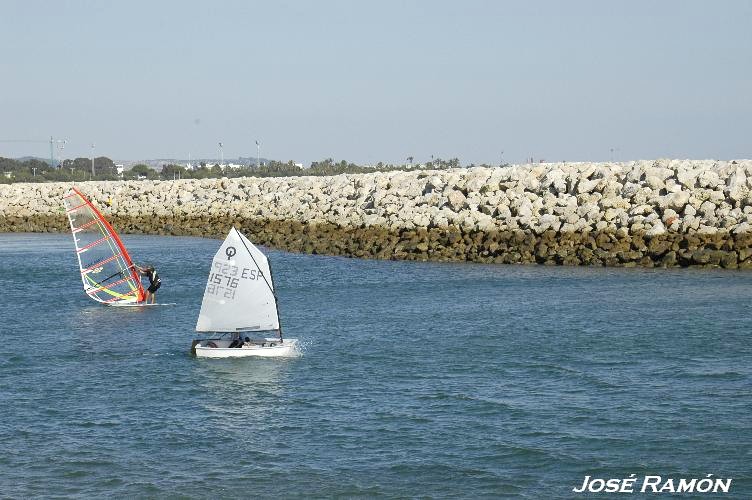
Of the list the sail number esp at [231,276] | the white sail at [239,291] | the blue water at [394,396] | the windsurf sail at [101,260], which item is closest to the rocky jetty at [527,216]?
the blue water at [394,396]

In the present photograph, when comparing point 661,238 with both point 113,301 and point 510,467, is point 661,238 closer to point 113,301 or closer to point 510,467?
point 113,301

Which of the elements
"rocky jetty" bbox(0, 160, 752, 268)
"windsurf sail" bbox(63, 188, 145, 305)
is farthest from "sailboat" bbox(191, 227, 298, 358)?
"rocky jetty" bbox(0, 160, 752, 268)

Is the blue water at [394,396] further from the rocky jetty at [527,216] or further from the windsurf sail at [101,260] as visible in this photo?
the rocky jetty at [527,216]

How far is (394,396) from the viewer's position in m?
24.9

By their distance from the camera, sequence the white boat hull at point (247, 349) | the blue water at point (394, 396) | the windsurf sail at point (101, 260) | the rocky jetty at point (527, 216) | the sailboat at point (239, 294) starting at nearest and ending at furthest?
the blue water at point (394, 396)
the white boat hull at point (247, 349)
the sailboat at point (239, 294)
the windsurf sail at point (101, 260)
the rocky jetty at point (527, 216)

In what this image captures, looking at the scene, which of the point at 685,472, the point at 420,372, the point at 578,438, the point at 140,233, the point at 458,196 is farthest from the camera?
the point at 140,233

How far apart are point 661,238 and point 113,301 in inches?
929

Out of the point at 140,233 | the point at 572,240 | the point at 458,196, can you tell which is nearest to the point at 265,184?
the point at 140,233

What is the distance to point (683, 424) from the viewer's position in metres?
22.2

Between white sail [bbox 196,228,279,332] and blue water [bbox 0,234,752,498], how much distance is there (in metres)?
1.39

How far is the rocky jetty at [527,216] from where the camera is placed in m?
48.8

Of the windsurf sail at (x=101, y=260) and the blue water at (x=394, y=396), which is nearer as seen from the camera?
the blue water at (x=394, y=396)

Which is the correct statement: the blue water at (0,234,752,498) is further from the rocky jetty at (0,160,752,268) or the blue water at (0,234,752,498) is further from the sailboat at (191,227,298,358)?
the rocky jetty at (0,160,752,268)

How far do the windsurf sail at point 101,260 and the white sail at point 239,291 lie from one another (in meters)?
11.0
